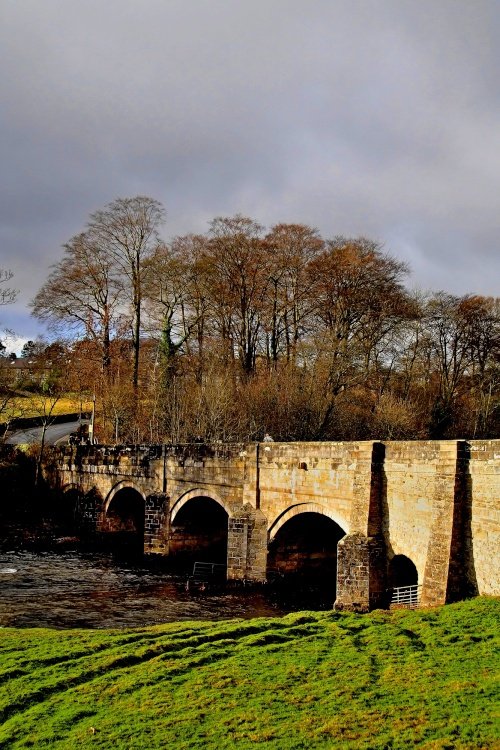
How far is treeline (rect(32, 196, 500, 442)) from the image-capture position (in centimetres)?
3509

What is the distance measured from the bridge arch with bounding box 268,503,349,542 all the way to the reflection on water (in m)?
2.21

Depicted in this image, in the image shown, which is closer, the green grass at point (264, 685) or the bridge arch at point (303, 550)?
the green grass at point (264, 685)

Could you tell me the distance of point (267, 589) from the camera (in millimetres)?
22078

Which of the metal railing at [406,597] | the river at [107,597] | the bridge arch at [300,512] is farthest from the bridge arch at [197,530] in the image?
the metal railing at [406,597]

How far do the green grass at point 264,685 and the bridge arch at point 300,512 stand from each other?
5.71 m

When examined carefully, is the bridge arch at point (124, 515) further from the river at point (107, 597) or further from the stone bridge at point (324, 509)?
the river at point (107, 597)

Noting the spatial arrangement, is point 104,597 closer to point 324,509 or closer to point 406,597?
point 324,509

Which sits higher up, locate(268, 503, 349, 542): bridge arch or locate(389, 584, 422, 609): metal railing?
locate(268, 503, 349, 542): bridge arch

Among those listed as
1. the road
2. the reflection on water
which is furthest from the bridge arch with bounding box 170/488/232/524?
the road

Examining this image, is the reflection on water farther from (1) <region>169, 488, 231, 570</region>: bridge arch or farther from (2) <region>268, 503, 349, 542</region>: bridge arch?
(2) <region>268, 503, 349, 542</region>: bridge arch

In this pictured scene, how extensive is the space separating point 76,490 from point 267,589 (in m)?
17.5

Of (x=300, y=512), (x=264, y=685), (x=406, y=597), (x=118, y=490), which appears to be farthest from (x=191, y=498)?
(x=264, y=685)

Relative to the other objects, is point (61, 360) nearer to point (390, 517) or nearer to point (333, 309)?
point (333, 309)

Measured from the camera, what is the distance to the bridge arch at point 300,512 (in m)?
20.3
